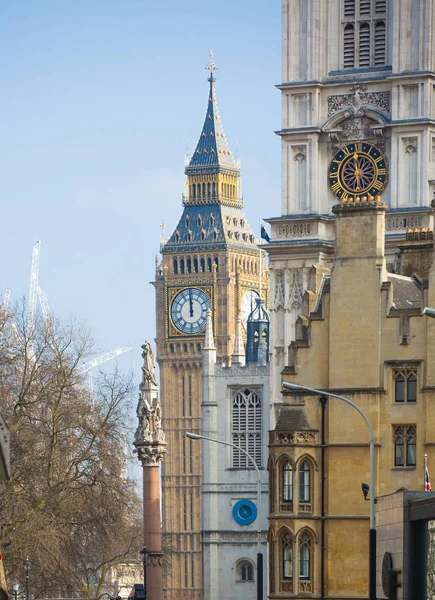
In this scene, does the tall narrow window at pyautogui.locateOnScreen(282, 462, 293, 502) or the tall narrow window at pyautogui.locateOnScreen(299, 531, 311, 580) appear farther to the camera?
the tall narrow window at pyautogui.locateOnScreen(282, 462, 293, 502)

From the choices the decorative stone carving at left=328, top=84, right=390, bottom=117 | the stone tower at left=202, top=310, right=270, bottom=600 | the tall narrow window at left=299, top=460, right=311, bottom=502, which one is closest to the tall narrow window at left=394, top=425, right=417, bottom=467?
the tall narrow window at left=299, top=460, right=311, bottom=502

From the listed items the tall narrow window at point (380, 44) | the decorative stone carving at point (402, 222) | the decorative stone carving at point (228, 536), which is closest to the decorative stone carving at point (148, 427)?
the decorative stone carving at point (402, 222)

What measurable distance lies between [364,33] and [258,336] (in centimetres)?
6565

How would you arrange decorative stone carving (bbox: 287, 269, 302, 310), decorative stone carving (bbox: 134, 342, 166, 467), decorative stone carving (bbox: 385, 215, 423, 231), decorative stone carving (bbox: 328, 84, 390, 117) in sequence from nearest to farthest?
→ decorative stone carving (bbox: 134, 342, 166, 467), decorative stone carving (bbox: 385, 215, 423, 231), decorative stone carving (bbox: 287, 269, 302, 310), decorative stone carving (bbox: 328, 84, 390, 117)

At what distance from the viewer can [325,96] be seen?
12169cm

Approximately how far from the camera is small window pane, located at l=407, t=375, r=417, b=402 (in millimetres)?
70312

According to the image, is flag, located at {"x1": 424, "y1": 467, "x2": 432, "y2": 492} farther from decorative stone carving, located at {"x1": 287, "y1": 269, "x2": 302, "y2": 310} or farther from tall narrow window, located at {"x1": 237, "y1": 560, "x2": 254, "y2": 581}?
tall narrow window, located at {"x1": 237, "y1": 560, "x2": 254, "y2": 581}

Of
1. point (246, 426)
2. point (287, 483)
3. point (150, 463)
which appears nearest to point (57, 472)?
point (150, 463)

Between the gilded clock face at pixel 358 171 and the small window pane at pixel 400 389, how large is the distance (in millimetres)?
48963

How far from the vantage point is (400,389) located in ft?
232

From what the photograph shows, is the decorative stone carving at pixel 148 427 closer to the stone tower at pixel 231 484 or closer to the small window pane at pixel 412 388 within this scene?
the small window pane at pixel 412 388

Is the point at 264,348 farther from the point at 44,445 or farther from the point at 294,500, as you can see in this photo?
the point at 294,500

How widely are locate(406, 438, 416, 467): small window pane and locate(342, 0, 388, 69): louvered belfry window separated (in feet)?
175

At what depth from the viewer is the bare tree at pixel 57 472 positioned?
269 ft
